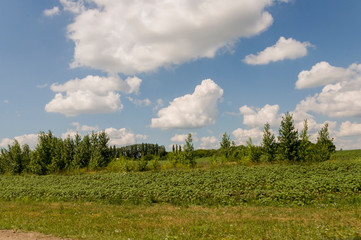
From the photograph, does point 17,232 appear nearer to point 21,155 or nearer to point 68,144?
point 68,144

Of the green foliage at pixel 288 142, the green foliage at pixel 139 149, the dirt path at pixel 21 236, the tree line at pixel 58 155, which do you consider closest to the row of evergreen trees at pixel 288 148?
the green foliage at pixel 288 142

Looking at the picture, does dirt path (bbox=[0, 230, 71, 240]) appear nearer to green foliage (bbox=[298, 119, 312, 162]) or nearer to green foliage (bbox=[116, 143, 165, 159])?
green foliage (bbox=[298, 119, 312, 162])

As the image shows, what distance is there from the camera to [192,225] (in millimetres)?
10508

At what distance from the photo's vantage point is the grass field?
9.58m

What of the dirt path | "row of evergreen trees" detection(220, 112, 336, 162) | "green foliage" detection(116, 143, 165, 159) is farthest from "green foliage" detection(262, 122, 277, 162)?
"green foliage" detection(116, 143, 165, 159)

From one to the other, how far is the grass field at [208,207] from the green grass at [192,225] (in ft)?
0.11

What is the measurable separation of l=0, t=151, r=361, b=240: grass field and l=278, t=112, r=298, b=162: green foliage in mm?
6947

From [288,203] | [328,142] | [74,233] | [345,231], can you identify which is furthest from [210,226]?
[328,142]

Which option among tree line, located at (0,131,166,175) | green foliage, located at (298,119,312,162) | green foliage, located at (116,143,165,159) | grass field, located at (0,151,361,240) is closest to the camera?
grass field, located at (0,151,361,240)

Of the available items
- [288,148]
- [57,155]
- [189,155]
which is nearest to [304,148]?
[288,148]

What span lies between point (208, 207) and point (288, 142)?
20.3 metres

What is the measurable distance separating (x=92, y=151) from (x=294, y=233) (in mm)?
40965

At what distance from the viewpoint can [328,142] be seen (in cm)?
3944

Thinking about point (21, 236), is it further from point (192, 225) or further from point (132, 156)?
point (132, 156)
